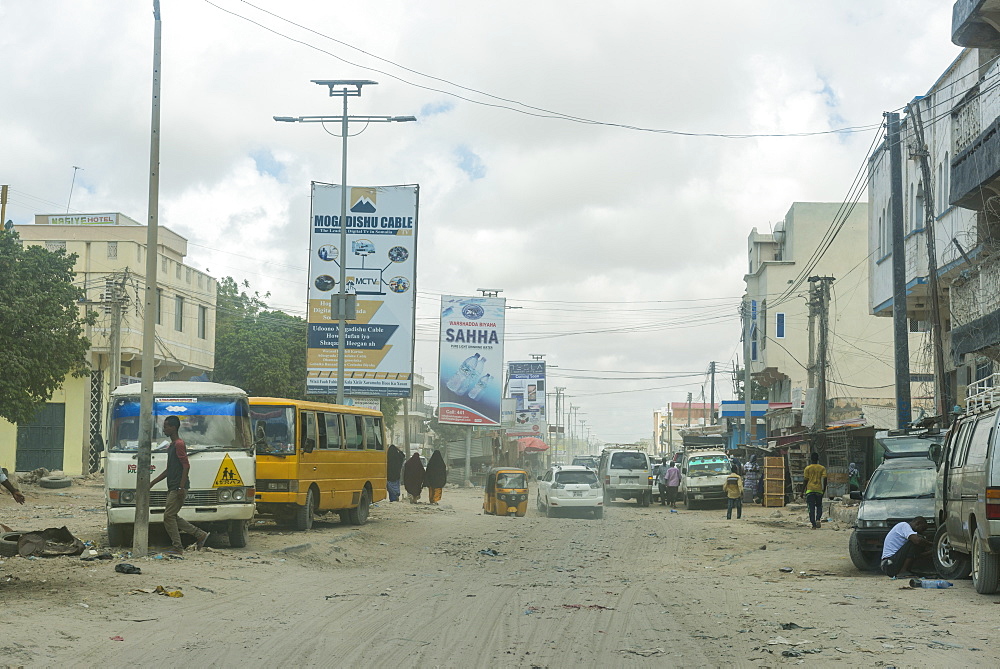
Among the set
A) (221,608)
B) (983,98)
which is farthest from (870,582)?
(983,98)

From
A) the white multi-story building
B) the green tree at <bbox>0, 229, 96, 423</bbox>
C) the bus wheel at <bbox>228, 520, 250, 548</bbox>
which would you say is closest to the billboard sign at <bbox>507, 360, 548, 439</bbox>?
the white multi-story building

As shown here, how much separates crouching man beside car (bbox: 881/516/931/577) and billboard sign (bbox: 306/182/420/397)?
20716mm

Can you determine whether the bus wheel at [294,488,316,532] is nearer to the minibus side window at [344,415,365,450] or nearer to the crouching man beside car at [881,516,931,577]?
the minibus side window at [344,415,365,450]

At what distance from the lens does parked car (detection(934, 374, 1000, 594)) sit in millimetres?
11164

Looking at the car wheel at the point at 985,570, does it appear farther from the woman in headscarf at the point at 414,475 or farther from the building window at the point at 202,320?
the building window at the point at 202,320

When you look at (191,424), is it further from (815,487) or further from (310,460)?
(815,487)

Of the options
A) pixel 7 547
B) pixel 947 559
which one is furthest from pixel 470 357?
pixel 7 547

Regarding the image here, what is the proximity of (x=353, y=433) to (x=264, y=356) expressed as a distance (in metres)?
43.7

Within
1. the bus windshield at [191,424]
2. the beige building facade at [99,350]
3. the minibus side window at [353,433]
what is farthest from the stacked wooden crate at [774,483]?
the bus windshield at [191,424]

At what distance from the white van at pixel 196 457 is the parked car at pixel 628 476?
24485mm

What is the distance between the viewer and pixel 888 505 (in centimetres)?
1580

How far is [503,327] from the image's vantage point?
4603cm

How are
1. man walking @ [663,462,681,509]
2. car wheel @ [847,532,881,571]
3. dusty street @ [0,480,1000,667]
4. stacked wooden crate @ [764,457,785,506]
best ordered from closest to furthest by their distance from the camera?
dusty street @ [0,480,1000,667] < car wheel @ [847,532,881,571] < stacked wooden crate @ [764,457,785,506] < man walking @ [663,462,681,509]

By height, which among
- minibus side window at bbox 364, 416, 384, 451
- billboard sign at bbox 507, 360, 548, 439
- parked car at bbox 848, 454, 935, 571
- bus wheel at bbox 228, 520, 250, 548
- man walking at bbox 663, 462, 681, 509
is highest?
billboard sign at bbox 507, 360, 548, 439
